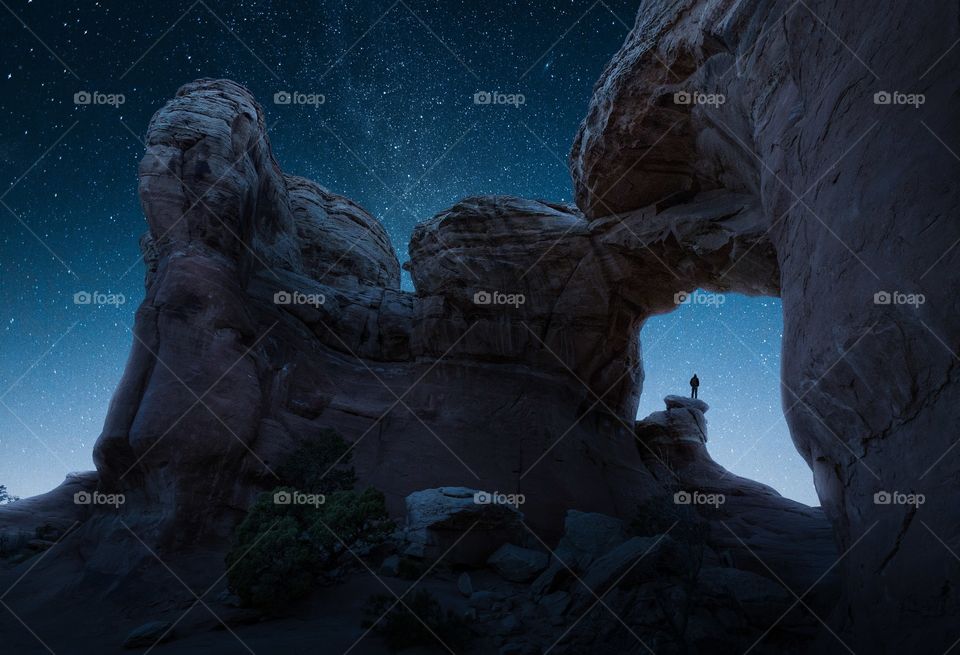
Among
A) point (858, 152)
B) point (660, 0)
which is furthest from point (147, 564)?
point (660, 0)

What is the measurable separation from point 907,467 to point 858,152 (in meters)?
5.69

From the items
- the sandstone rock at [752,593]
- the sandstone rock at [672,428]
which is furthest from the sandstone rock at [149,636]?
the sandstone rock at [672,428]

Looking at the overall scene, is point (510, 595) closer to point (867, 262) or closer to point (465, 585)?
point (465, 585)

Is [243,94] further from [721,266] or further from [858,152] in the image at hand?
[858,152]

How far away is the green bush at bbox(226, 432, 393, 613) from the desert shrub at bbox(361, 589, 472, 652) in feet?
8.16

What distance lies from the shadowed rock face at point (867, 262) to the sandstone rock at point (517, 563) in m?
7.33

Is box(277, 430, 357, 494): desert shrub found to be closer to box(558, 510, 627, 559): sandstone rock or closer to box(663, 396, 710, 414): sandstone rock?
box(558, 510, 627, 559): sandstone rock

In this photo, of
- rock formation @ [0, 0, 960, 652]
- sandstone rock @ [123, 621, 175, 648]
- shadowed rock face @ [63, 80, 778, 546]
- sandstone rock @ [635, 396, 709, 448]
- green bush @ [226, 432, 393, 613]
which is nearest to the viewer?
rock formation @ [0, 0, 960, 652]

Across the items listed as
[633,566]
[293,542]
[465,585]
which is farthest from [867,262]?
[293,542]

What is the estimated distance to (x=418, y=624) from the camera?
1100cm

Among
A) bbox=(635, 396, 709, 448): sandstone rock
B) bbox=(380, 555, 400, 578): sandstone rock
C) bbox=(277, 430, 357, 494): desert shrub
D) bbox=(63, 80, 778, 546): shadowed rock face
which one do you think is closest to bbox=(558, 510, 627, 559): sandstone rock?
bbox=(63, 80, 778, 546): shadowed rock face

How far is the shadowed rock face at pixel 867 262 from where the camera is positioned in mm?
8023

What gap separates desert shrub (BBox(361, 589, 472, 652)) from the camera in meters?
10.8

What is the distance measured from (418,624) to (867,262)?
1116cm
